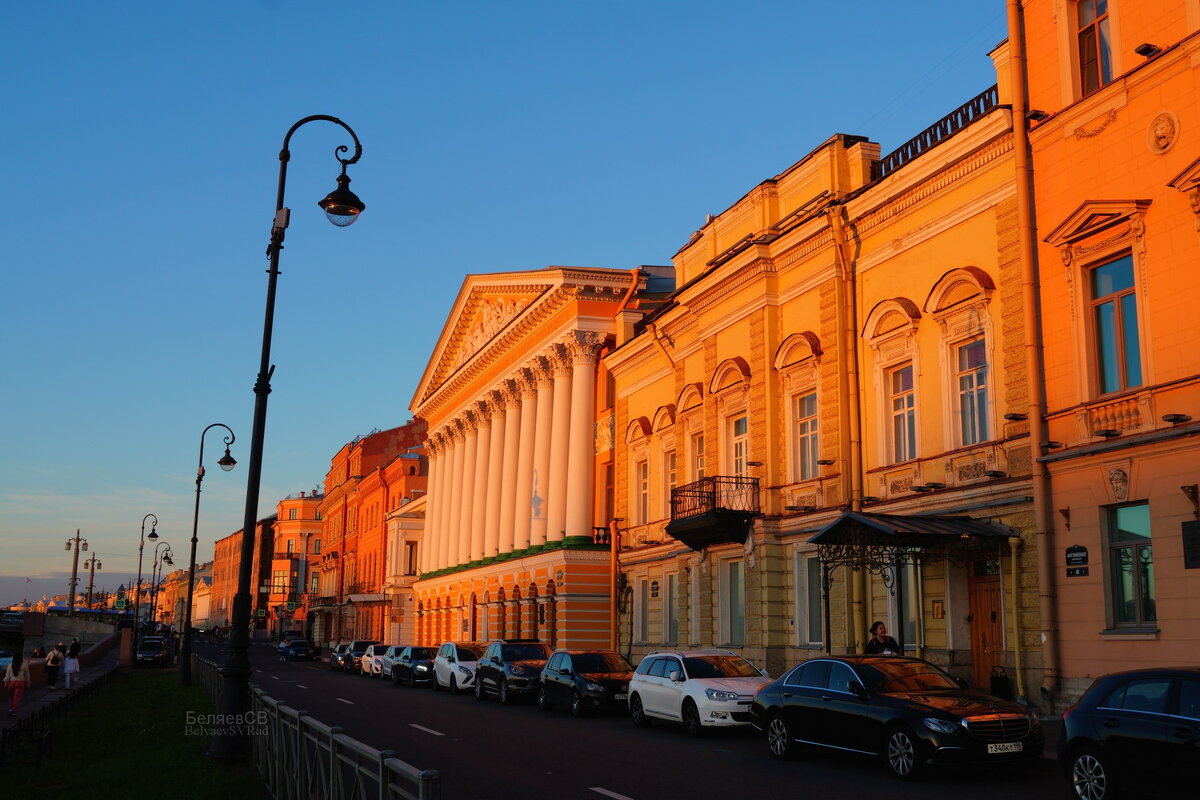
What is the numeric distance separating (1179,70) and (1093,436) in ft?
18.0

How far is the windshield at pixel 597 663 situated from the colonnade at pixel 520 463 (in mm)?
17781

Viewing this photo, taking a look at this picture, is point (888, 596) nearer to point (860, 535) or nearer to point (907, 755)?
point (860, 535)

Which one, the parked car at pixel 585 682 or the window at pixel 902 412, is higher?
the window at pixel 902 412

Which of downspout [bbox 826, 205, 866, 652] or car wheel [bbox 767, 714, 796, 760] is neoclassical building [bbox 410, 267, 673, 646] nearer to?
downspout [bbox 826, 205, 866, 652]

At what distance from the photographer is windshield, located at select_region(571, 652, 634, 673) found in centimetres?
2586

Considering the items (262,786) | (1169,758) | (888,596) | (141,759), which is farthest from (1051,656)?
(141,759)

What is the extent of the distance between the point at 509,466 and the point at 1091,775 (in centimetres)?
4321

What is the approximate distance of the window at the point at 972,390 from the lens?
2170 centimetres

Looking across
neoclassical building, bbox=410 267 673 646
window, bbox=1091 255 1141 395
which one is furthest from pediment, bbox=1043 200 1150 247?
neoclassical building, bbox=410 267 673 646

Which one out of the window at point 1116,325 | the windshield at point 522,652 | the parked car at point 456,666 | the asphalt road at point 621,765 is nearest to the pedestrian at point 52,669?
the parked car at point 456,666

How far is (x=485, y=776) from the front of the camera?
14.7 meters

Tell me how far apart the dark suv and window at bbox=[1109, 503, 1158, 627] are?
14.8m

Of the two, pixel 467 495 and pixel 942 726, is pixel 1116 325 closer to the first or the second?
pixel 942 726

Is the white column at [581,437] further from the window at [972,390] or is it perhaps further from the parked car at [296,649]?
the parked car at [296,649]
